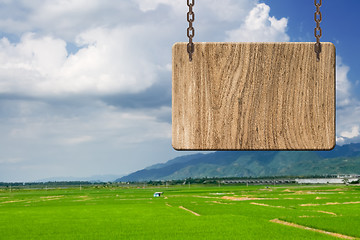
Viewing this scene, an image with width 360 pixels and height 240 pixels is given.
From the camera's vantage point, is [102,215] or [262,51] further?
[102,215]

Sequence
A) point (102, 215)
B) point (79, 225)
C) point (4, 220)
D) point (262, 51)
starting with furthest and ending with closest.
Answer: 1. point (102, 215)
2. point (4, 220)
3. point (79, 225)
4. point (262, 51)

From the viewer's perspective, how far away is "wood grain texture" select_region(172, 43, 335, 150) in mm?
1975

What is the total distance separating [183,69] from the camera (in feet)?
6.64

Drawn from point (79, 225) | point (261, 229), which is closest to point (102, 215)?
point (79, 225)

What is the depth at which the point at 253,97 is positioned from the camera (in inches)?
78.1

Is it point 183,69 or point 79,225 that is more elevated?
point 183,69

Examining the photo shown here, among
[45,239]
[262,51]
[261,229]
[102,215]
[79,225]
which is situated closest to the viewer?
[262,51]

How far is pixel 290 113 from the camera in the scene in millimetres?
1995

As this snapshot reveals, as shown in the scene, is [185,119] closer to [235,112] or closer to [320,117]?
[235,112]

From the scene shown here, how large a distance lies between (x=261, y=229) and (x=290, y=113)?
2364 cm

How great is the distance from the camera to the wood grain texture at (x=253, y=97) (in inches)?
77.7

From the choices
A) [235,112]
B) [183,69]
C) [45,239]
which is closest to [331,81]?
[235,112]

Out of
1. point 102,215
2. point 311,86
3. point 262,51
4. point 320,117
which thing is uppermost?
point 262,51

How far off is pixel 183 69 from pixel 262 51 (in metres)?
0.39
